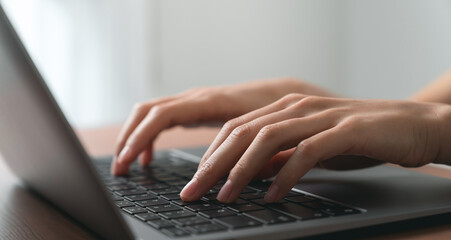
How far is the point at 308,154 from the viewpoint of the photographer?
1.76 ft

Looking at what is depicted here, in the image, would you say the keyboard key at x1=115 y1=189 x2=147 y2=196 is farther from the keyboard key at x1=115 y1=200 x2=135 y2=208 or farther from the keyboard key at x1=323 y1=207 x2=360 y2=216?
the keyboard key at x1=323 y1=207 x2=360 y2=216

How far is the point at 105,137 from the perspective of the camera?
3.95ft

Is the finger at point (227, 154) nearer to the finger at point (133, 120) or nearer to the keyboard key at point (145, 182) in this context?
the keyboard key at point (145, 182)

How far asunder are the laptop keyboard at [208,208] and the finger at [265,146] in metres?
0.01

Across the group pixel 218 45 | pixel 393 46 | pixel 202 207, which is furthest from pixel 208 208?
pixel 393 46

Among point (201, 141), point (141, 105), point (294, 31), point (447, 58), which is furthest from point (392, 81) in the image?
point (141, 105)

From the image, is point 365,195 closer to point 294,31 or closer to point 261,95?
point 261,95

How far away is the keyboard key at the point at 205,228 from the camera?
0.43 metres

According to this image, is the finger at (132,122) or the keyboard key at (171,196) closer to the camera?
the keyboard key at (171,196)

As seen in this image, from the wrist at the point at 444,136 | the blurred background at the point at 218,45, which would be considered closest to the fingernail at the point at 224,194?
the wrist at the point at 444,136

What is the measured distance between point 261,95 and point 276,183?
479mm

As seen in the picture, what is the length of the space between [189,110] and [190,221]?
0.45 metres

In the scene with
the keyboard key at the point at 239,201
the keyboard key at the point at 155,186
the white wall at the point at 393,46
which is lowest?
the white wall at the point at 393,46

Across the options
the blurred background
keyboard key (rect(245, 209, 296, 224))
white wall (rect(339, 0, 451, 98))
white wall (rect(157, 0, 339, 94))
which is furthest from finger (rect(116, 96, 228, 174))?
white wall (rect(339, 0, 451, 98))
